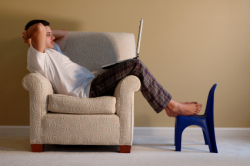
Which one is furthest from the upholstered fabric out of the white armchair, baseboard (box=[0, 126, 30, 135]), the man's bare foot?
baseboard (box=[0, 126, 30, 135])

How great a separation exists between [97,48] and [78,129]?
0.87 meters

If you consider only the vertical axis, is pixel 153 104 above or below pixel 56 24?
below

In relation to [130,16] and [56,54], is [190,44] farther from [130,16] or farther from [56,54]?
[56,54]

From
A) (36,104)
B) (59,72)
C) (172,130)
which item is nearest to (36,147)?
(36,104)

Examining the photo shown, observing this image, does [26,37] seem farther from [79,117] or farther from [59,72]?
[79,117]

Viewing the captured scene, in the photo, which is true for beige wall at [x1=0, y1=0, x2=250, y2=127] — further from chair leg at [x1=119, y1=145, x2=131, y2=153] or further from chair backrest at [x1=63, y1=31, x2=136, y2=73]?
chair leg at [x1=119, y1=145, x2=131, y2=153]

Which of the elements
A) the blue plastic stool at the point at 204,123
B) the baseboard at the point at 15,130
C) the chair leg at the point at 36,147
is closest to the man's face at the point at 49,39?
the chair leg at the point at 36,147

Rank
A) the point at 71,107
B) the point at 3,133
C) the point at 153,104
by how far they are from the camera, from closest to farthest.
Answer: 1. the point at 71,107
2. the point at 153,104
3. the point at 3,133

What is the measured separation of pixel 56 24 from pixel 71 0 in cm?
28

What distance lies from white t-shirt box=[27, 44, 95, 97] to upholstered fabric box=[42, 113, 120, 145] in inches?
8.8

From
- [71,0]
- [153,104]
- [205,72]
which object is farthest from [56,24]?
[205,72]

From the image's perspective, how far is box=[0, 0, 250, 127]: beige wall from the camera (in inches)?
95.0

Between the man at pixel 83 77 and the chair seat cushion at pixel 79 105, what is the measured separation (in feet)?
0.49

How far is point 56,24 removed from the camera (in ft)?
7.93
